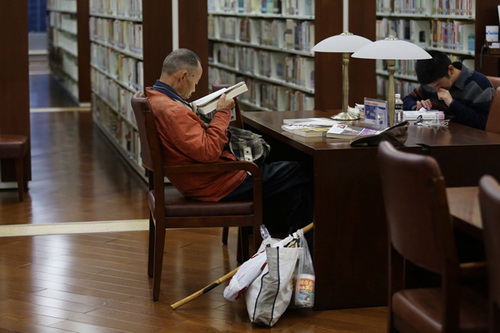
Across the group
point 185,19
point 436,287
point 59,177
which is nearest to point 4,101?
point 59,177

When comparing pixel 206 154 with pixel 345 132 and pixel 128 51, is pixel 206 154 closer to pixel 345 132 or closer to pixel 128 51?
pixel 345 132

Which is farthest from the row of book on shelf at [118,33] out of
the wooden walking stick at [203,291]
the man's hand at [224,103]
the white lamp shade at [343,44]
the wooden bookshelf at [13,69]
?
the wooden walking stick at [203,291]

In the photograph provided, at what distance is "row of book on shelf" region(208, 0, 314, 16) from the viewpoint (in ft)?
25.8

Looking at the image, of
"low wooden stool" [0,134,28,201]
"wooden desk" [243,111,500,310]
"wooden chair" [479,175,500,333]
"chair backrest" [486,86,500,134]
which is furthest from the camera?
"low wooden stool" [0,134,28,201]

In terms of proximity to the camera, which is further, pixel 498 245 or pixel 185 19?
pixel 185 19

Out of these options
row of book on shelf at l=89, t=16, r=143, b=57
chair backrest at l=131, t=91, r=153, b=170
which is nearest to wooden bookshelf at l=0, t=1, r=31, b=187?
row of book on shelf at l=89, t=16, r=143, b=57

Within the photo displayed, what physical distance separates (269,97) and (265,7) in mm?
894

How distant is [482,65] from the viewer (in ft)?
24.7

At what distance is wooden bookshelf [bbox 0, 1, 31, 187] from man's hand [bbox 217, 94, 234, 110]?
2.89 metres

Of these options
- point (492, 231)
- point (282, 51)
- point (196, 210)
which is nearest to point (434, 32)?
point (282, 51)

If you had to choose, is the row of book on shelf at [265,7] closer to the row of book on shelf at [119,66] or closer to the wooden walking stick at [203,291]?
the row of book on shelf at [119,66]

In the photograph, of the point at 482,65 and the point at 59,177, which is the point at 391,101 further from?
the point at 59,177

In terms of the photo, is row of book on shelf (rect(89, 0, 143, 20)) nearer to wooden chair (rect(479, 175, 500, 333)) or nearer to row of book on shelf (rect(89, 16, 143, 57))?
row of book on shelf (rect(89, 16, 143, 57))

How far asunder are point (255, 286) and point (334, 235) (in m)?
0.44
